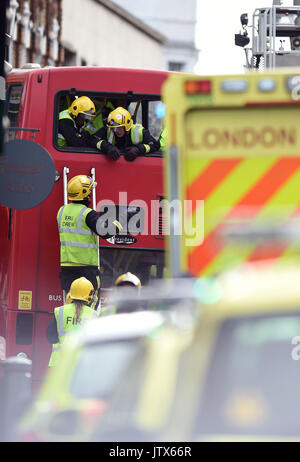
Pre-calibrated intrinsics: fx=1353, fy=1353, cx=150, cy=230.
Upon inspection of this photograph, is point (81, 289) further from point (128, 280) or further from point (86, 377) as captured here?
point (86, 377)

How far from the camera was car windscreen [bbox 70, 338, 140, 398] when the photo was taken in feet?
13.8

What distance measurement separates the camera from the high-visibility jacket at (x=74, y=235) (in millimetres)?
Result: 10867

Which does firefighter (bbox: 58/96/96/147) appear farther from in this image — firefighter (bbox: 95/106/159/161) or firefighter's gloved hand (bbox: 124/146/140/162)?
firefighter's gloved hand (bbox: 124/146/140/162)

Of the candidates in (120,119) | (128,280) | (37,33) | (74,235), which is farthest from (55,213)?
(37,33)

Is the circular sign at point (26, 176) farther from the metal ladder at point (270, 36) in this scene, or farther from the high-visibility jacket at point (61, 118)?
the metal ladder at point (270, 36)

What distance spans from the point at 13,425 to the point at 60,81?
22.9 ft

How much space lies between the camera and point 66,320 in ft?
33.6

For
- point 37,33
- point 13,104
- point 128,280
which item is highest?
point 37,33

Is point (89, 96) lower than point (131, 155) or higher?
higher

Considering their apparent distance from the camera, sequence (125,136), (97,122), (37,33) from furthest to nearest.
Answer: (37,33)
(97,122)
(125,136)
